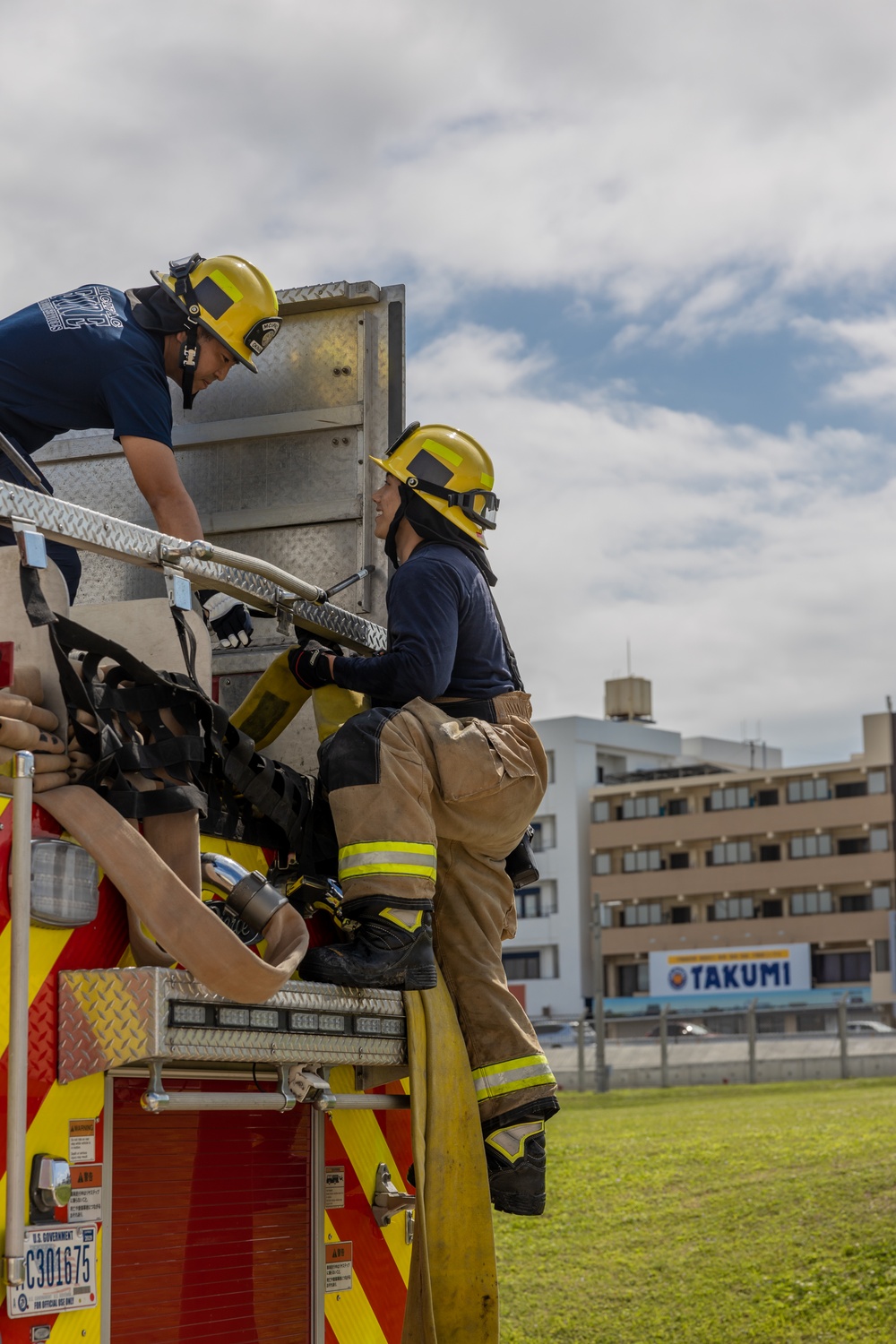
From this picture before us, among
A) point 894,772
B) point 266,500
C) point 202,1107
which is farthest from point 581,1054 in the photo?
point 894,772

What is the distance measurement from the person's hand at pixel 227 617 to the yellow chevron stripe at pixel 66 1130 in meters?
1.66

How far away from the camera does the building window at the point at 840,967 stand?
67.9 m

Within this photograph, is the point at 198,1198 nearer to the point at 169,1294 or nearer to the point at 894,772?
the point at 169,1294

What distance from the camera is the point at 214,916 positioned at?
2.93 m

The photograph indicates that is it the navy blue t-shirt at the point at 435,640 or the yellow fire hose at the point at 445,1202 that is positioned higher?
the navy blue t-shirt at the point at 435,640

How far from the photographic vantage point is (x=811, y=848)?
233 ft

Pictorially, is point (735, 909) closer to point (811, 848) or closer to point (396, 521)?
point (811, 848)

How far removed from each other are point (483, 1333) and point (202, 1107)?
3.29 feet

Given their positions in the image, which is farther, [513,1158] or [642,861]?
[642,861]

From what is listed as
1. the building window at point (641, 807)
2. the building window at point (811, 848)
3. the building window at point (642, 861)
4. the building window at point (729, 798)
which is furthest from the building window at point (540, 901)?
the building window at point (811, 848)

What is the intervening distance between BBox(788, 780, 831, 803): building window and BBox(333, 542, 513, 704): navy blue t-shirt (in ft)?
226

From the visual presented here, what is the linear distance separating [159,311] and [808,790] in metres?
69.3

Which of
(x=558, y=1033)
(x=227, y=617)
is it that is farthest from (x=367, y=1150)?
(x=558, y=1033)

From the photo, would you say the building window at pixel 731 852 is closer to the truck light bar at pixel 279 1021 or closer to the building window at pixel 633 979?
the building window at pixel 633 979
